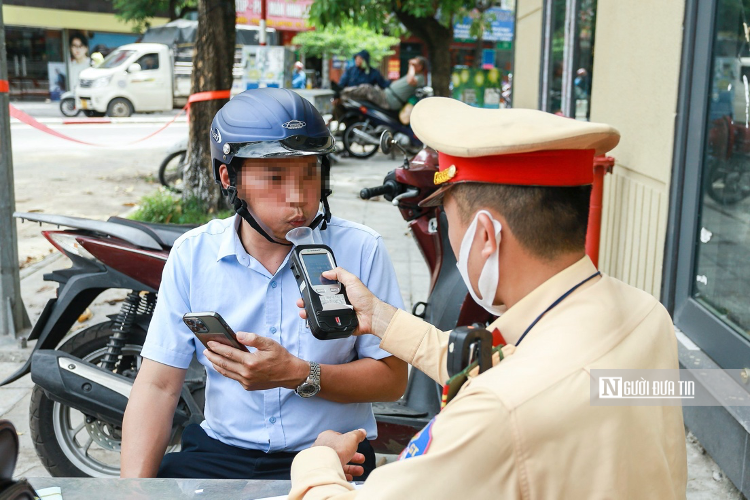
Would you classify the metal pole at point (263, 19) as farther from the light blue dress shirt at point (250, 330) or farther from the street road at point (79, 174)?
the light blue dress shirt at point (250, 330)

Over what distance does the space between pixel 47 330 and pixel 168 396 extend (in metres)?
1.56

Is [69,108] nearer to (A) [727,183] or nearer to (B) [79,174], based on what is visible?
(B) [79,174]

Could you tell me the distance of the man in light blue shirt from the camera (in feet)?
7.66

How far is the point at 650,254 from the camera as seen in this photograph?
4.73 m

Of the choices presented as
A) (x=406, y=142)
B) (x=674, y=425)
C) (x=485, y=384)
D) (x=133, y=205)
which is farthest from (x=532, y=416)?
(x=406, y=142)

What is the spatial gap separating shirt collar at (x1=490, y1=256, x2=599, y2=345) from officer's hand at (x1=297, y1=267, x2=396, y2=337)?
0.58 metres

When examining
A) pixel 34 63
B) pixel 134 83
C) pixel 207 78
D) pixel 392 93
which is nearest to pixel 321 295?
pixel 207 78

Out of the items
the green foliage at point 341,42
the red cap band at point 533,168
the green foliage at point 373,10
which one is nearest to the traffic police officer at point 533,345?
the red cap band at point 533,168

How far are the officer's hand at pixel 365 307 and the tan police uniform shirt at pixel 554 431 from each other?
2.11 feet

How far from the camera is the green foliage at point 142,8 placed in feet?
100

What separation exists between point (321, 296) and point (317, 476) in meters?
0.65

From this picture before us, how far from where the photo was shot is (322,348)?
2400 mm

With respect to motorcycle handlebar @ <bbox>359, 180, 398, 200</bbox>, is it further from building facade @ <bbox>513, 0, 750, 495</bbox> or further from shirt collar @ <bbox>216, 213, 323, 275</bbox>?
building facade @ <bbox>513, 0, 750, 495</bbox>

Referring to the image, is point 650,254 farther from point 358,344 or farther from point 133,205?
point 133,205
